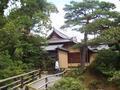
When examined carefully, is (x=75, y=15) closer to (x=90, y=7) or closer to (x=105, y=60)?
(x=90, y=7)

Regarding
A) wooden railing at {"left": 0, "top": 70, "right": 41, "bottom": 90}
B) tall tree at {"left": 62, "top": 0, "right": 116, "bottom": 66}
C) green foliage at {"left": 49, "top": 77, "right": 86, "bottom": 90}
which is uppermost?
tall tree at {"left": 62, "top": 0, "right": 116, "bottom": 66}

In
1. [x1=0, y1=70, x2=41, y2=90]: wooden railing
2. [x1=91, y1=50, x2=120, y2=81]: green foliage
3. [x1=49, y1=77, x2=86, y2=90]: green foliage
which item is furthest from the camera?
[x1=91, y1=50, x2=120, y2=81]: green foliage

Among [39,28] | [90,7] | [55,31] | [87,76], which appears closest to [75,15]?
[90,7]

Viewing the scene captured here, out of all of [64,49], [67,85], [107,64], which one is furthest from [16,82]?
[64,49]

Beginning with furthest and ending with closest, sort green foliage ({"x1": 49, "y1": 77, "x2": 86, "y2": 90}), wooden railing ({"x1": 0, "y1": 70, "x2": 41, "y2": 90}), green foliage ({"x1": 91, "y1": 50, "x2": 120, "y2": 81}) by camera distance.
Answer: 1. green foliage ({"x1": 91, "y1": 50, "x2": 120, "y2": 81})
2. green foliage ({"x1": 49, "y1": 77, "x2": 86, "y2": 90})
3. wooden railing ({"x1": 0, "y1": 70, "x2": 41, "y2": 90})

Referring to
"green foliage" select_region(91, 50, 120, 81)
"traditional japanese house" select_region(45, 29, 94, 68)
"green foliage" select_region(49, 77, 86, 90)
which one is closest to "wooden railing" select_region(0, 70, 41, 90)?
"green foliage" select_region(49, 77, 86, 90)

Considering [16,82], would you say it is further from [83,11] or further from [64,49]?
[64,49]

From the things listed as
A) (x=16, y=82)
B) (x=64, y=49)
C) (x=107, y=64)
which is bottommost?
(x=107, y=64)

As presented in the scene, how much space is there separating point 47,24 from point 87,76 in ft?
16.4

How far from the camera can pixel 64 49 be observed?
32906 millimetres

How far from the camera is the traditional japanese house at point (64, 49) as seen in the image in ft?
106

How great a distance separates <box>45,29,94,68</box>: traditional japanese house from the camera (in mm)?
32256

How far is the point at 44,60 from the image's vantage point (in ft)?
84.6

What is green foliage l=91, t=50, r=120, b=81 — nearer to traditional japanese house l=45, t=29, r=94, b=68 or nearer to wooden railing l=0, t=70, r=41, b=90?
wooden railing l=0, t=70, r=41, b=90
